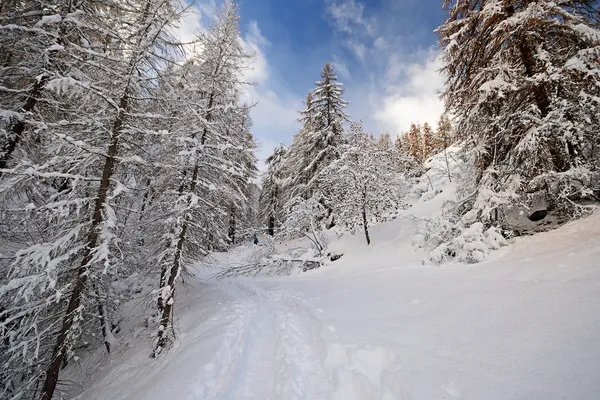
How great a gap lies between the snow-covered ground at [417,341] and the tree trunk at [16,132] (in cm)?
689

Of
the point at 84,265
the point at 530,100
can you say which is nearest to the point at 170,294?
the point at 84,265

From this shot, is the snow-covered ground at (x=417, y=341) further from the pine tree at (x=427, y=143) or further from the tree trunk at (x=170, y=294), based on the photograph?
the pine tree at (x=427, y=143)

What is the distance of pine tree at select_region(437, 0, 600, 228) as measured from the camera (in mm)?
6070

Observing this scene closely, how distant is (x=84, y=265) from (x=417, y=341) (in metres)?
7.03

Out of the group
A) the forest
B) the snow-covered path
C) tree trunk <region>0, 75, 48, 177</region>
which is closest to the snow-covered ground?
the snow-covered path

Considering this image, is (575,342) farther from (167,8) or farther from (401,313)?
(167,8)

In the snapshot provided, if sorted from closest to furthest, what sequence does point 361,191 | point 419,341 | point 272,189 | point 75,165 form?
point 419,341 < point 75,165 < point 361,191 < point 272,189

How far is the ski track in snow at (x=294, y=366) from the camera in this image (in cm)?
382

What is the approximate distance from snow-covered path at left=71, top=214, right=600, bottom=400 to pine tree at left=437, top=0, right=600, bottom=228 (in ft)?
4.32

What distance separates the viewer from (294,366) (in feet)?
15.9

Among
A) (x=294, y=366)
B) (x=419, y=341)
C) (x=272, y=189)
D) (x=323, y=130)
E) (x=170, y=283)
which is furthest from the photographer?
(x=272, y=189)

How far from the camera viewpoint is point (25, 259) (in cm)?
524

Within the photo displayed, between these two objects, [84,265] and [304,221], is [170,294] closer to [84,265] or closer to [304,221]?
[84,265]

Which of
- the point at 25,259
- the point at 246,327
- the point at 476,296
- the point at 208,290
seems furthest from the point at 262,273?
Result: the point at 476,296
